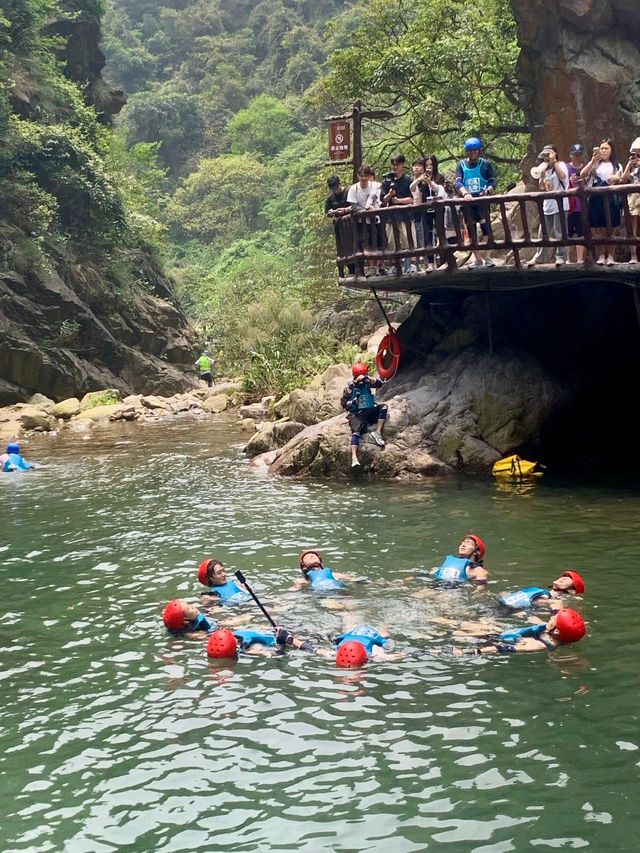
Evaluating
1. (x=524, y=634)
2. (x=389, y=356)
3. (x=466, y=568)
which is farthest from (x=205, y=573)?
(x=389, y=356)

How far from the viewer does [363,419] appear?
1909 cm

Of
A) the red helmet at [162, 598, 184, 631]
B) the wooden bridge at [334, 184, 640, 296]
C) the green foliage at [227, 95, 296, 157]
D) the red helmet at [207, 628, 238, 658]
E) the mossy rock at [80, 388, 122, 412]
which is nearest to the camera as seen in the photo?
the red helmet at [207, 628, 238, 658]

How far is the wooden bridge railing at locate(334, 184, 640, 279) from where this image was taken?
51.2 feet

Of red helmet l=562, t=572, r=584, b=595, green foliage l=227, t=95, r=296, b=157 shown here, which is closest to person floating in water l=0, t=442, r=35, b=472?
red helmet l=562, t=572, r=584, b=595

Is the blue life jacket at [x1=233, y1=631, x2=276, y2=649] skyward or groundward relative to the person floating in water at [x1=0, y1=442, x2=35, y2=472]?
groundward

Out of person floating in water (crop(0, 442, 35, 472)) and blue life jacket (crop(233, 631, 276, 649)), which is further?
person floating in water (crop(0, 442, 35, 472))

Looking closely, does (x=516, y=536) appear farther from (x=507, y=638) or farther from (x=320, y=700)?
(x=320, y=700)

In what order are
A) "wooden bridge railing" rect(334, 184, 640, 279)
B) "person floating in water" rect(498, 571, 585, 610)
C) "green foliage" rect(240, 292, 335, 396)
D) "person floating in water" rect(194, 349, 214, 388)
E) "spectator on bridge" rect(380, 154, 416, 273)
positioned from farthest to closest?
"person floating in water" rect(194, 349, 214, 388) → "green foliage" rect(240, 292, 335, 396) → "spectator on bridge" rect(380, 154, 416, 273) → "wooden bridge railing" rect(334, 184, 640, 279) → "person floating in water" rect(498, 571, 585, 610)

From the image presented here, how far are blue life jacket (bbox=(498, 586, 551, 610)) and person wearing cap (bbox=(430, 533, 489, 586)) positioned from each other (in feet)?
2.71

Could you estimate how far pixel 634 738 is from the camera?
7.43 meters

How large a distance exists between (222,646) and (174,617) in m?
0.86

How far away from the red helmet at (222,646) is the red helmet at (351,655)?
1.04m

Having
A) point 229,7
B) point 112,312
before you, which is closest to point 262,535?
point 112,312

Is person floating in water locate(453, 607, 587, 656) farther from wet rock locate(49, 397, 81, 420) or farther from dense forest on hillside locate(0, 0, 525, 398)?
wet rock locate(49, 397, 81, 420)
